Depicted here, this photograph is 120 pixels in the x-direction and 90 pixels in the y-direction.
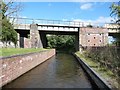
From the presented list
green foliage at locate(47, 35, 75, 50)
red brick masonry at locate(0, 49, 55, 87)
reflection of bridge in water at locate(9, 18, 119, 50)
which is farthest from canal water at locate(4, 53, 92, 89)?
green foliage at locate(47, 35, 75, 50)

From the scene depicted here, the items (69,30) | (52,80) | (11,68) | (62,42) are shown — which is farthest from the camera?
(62,42)

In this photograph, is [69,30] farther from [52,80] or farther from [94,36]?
[52,80]

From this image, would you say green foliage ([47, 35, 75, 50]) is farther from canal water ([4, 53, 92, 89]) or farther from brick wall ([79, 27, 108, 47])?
canal water ([4, 53, 92, 89])

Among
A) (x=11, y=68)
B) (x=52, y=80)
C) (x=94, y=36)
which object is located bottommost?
(x=52, y=80)

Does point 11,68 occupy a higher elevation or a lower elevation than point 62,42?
lower

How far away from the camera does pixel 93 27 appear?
61.7 meters

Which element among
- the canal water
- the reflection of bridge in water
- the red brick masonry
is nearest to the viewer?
the red brick masonry

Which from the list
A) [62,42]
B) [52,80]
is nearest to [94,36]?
[62,42]

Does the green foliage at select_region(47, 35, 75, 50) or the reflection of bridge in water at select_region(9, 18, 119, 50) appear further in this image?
the green foliage at select_region(47, 35, 75, 50)

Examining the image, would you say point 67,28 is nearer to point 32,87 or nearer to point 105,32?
point 105,32

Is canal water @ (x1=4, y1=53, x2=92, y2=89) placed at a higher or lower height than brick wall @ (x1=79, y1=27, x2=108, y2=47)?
lower

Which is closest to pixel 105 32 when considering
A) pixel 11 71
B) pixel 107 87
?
pixel 11 71

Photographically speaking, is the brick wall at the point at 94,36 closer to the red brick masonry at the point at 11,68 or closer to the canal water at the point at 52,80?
the canal water at the point at 52,80

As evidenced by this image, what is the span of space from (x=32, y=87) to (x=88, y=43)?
48.8m
